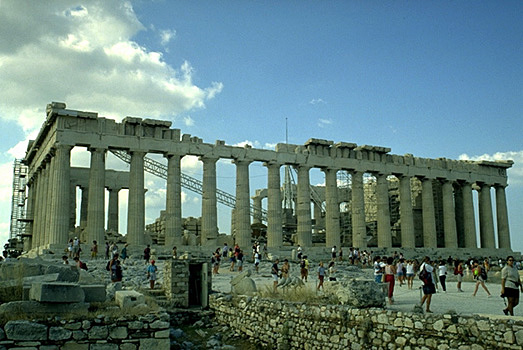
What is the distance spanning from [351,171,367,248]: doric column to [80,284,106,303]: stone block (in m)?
32.4

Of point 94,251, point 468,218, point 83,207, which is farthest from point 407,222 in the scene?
point 83,207

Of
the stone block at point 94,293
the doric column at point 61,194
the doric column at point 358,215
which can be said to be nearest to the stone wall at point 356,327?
the stone block at point 94,293

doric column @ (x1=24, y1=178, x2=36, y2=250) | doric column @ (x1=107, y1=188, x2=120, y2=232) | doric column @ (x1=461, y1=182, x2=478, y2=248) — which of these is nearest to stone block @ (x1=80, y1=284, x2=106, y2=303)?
doric column @ (x1=107, y1=188, x2=120, y2=232)

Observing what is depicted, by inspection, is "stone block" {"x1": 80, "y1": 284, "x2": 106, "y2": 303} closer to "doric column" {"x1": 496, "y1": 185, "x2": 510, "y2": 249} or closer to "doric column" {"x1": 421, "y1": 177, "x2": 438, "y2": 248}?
"doric column" {"x1": 421, "y1": 177, "x2": 438, "y2": 248}

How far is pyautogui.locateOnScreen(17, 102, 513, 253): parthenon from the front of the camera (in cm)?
3397

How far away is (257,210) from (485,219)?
2016 cm

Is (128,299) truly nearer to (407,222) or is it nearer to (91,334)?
(91,334)

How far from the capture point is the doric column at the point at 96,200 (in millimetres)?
33500

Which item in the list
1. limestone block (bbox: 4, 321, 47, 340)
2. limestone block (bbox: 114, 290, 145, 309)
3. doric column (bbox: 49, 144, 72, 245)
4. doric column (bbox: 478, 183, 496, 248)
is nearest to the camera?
limestone block (bbox: 4, 321, 47, 340)

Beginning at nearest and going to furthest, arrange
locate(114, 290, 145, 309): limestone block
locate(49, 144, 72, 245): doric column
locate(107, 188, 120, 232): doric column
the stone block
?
the stone block, locate(114, 290, 145, 309): limestone block, locate(49, 144, 72, 245): doric column, locate(107, 188, 120, 232): doric column

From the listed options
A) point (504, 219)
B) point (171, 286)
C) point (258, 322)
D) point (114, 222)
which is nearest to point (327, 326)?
point (258, 322)

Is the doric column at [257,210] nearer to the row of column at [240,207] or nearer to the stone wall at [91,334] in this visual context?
the row of column at [240,207]

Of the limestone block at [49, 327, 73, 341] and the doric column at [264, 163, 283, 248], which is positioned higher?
the doric column at [264, 163, 283, 248]

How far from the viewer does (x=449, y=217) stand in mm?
45969
